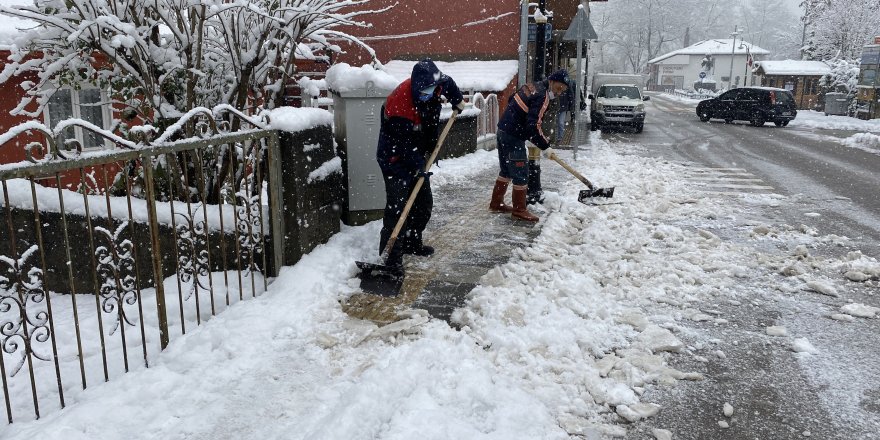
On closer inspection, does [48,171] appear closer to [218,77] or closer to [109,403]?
[109,403]

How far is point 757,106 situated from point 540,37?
15133 millimetres

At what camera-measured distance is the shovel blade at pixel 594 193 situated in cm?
798

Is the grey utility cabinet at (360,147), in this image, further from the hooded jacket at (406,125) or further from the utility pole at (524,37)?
the utility pole at (524,37)

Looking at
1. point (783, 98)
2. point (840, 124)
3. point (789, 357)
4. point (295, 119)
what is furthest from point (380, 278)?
point (840, 124)

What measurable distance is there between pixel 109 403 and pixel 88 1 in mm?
2964

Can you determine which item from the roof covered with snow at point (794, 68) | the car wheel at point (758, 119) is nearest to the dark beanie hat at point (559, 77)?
the car wheel at point (758, 119)

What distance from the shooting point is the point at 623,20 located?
85500 millimetres

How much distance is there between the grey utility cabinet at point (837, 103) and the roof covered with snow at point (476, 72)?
1983cm

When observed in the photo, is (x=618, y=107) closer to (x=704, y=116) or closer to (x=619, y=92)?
(x=619, y=92)

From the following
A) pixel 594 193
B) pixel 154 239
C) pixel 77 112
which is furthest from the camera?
pixel 77 112

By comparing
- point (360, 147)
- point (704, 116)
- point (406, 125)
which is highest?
point (406, 125)

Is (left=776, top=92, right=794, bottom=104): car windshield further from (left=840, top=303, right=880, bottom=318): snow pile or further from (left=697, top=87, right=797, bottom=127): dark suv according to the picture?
(left=840, top=303, right=880, bottom=318): snow pile

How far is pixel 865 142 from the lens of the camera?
56.6 feet

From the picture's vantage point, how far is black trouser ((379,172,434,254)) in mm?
5078
